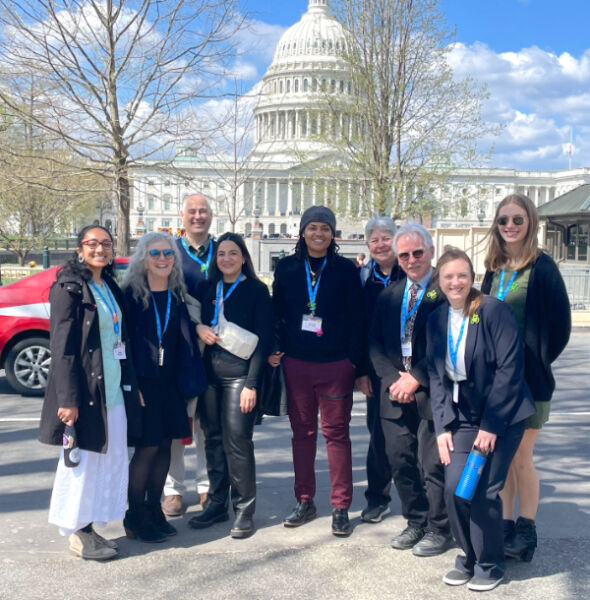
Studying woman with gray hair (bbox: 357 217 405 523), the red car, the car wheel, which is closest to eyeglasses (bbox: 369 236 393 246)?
woman with gray hair (bbox: 357 217 405 523)

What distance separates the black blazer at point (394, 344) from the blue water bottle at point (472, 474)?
474 millimetres

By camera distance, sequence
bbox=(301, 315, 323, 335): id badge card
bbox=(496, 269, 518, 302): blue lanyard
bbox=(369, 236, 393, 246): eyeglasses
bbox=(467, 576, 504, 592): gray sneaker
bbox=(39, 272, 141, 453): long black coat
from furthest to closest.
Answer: bbox=(369, 236, 393, 246): eyeglasses, bbox=(301, 315, 323, 335): id badge card, bbox=(496, 269, 518, 302): blue lanyard, bbox=(39, 272, 141, 453): long black coat, bbox=(467, 576, 504, 592): gray sneaker

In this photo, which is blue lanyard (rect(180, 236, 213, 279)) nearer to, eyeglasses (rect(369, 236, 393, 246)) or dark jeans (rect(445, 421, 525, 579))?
eyeglasses (rect(369, 236, 393, 246))

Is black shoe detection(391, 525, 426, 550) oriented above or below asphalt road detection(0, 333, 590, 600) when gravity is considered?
above

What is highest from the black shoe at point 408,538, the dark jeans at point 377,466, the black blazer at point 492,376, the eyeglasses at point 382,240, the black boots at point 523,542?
the eyeglasses at point 382,240

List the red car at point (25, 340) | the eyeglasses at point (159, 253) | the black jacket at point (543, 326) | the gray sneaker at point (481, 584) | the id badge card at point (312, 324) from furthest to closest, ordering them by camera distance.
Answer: the red car at point (25, 340) < the id badge card at point (312, 324) < the eyeglasses at point (159, 253) < the black jacket at point (543, 326) < the gray sneaker at point (481, 584)

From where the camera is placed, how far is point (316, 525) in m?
4.32

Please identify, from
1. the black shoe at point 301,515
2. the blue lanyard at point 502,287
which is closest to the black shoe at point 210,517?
the black shoe at point 301,515

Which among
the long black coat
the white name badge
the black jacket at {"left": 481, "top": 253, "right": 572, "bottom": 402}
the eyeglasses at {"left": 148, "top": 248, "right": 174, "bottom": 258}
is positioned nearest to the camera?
the long black coat

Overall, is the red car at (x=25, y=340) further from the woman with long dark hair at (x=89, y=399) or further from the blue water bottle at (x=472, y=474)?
the blue water bottle at (x=472, y=474)

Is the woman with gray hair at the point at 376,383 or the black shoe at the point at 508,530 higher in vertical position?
the woman with gray hair at the point at 376,383

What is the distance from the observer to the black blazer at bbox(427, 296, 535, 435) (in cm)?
341

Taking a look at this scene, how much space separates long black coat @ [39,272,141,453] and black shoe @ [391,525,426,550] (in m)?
1.78

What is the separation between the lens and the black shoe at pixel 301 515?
4.28m
